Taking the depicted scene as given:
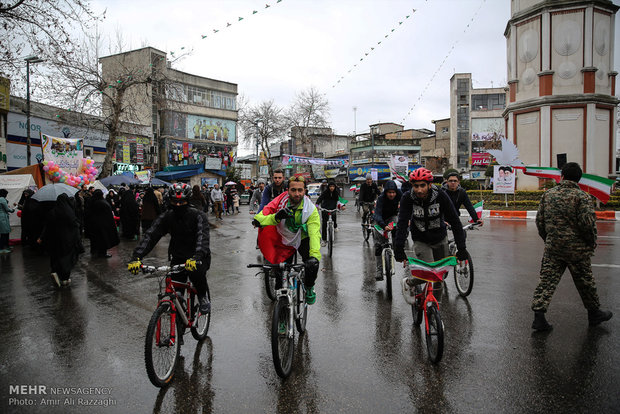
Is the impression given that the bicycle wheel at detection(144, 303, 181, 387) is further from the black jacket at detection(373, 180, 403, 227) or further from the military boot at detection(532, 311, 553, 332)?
the black jacket at detection(373, 180, 403, 227)

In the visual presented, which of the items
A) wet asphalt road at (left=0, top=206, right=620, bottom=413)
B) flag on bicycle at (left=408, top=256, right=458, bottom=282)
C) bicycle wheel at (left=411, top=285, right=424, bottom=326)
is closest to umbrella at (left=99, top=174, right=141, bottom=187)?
wet asphalt road at (left=0, top=206, right=620, bottom=413)

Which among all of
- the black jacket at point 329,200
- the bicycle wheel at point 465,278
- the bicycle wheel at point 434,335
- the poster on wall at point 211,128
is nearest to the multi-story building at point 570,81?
the black jacket at point 329,200

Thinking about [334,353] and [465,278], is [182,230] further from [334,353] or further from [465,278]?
[465,278]

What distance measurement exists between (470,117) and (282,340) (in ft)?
221

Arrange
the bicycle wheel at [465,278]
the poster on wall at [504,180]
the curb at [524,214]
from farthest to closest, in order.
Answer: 1. the poster on wall at [504,180]
2. the curb at [524,214]
3. the bicycle wheel at [465,278]

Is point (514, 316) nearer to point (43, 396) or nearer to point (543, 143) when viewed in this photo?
point (43, 396)

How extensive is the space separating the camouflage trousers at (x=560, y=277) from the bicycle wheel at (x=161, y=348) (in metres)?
4.02

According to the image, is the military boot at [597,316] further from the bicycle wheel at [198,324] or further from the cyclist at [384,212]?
the bicycle wheel at [198,324]

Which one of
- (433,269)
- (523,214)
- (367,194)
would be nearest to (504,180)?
(523,214)

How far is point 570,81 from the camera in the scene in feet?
73.4

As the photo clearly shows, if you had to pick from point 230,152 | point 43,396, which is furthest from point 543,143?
point 230,152

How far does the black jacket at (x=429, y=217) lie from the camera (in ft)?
15.7

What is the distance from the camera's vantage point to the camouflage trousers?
15.7 feet

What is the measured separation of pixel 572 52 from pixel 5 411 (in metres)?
26.9
